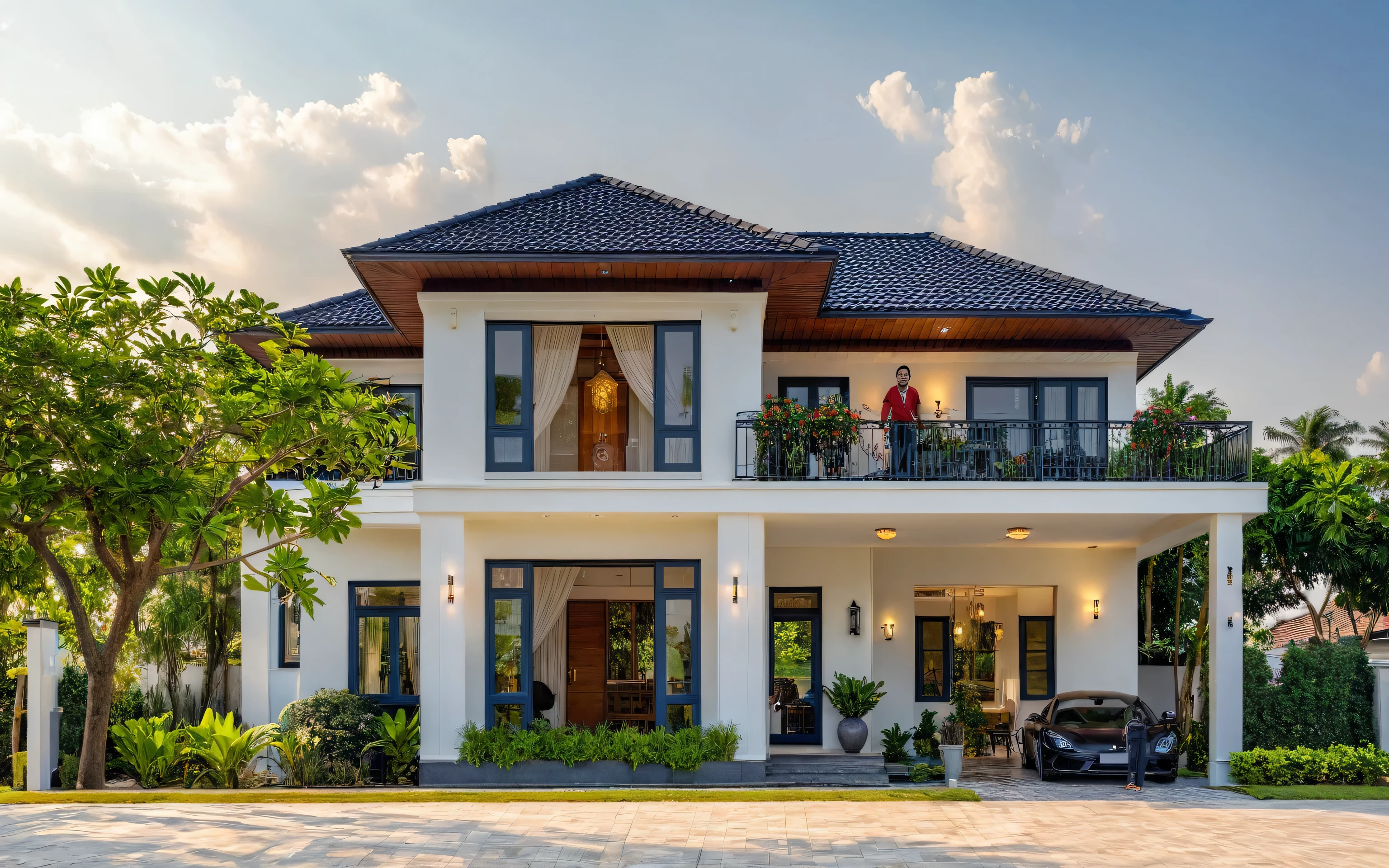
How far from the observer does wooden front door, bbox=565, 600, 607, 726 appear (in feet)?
63.0

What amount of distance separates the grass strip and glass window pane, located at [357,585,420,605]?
12039 millimetres

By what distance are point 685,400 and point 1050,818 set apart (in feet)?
22.3

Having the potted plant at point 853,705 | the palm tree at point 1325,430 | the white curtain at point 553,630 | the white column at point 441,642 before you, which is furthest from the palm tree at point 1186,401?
the palm tree at point 1325,430

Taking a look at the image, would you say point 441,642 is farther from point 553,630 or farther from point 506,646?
point 553,630

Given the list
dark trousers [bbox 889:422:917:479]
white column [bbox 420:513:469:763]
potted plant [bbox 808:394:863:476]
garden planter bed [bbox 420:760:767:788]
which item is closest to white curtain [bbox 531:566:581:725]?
white column [bbox 420:513:469:763]

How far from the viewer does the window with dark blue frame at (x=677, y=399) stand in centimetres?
1455

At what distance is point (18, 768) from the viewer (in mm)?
15031

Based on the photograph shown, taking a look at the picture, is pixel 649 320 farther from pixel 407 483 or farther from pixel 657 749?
pixel 657 749

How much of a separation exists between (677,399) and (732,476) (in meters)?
1.29

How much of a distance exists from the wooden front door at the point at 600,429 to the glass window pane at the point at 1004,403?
18.7 ft

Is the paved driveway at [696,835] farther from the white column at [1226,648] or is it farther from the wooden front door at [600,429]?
the wooden front door at [600,429]

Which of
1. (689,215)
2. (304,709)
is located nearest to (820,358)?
(689,215)

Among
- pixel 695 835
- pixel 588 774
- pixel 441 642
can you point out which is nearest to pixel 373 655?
pixel 441 642

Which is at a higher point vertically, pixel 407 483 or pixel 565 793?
pixel 407 483
